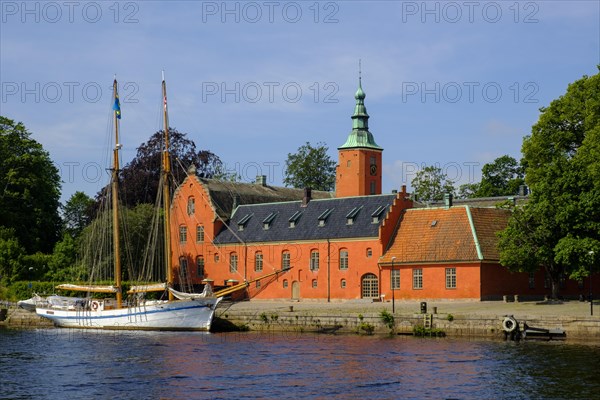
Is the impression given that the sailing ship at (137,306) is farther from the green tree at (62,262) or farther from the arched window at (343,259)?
the arched window at (343,259)

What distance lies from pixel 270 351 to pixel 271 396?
44.7 ft

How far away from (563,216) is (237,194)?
124ft

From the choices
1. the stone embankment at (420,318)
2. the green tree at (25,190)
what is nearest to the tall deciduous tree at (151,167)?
the green tree at (25,190)

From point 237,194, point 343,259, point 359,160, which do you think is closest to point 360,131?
point 359,160

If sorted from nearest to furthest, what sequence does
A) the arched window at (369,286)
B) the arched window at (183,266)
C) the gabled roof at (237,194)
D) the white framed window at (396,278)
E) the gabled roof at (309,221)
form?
the white framed window at (396,278) < the arched window at (369,286) < the gabled roof at (309,221) < the arched window at (183,266) < the gabled roof at (237,194)

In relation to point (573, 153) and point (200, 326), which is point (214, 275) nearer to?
point (200, 326)

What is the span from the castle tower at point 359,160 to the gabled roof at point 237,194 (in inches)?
153

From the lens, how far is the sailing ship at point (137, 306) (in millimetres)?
65000

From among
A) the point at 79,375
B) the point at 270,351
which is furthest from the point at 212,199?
the point at 79,375

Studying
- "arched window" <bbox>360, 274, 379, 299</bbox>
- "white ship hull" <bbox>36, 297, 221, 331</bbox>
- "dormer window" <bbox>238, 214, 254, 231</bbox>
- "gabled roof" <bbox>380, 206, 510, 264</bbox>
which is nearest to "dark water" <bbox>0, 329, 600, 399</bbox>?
"white ship hull" <bbox>36, 297, 221, 331</bbox>

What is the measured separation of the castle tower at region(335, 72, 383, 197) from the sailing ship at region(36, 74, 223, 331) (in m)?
31.6

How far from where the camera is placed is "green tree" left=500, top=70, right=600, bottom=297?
2404 inches

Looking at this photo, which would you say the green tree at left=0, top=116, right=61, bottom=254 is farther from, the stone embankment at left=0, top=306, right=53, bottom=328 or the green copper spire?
the green copper spire

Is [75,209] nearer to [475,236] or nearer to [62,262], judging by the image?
[62,262]
